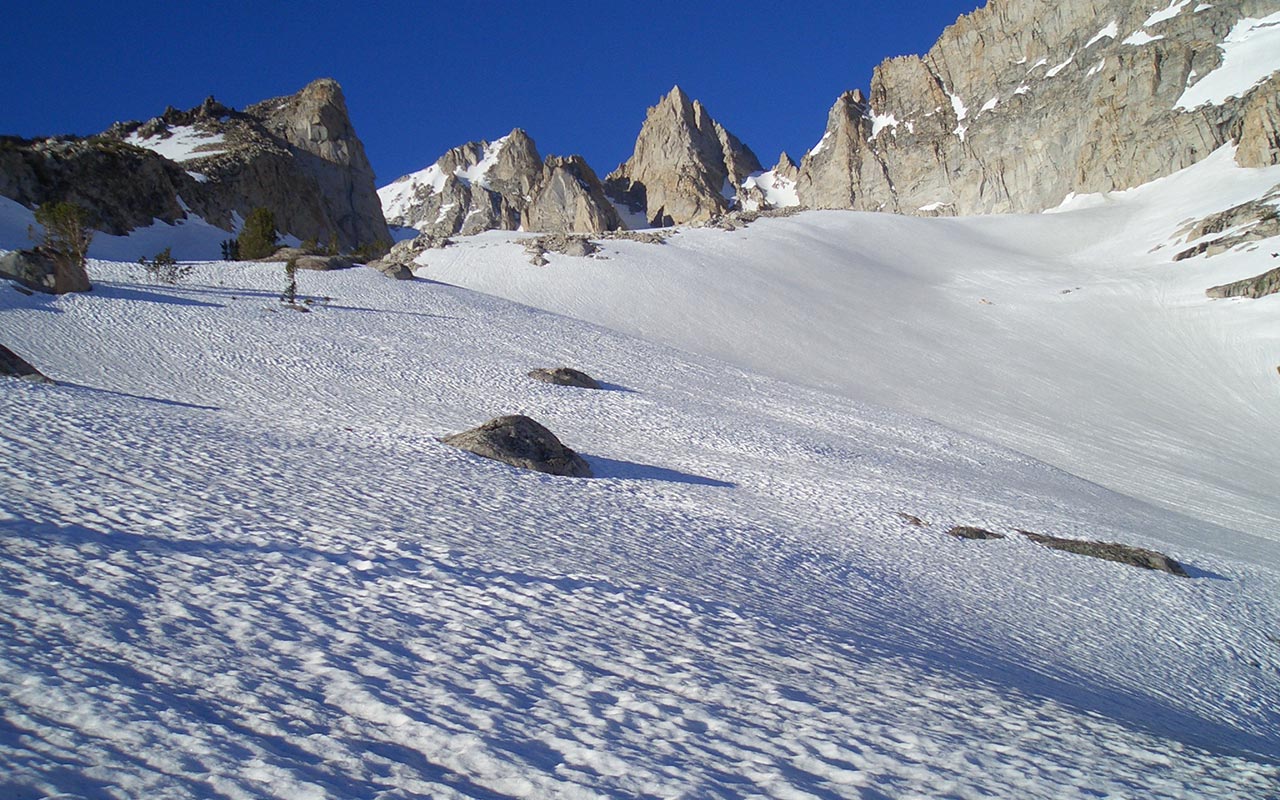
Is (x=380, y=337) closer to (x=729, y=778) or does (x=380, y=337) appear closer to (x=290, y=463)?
(x=290, y=463)

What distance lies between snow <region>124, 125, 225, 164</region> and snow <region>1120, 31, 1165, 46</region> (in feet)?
380

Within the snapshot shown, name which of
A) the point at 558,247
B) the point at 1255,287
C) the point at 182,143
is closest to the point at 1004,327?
the point at 1255,287

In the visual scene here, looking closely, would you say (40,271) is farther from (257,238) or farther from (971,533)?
(257,238)

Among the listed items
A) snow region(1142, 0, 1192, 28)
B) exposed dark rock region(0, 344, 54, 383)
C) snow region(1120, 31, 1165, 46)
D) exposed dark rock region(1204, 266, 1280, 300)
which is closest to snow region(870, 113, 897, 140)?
snow region(1120, 31, 1165, 46)

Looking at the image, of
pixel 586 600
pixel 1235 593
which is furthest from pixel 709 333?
pixel 586 600

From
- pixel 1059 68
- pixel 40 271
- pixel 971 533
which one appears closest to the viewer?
pixel 971 533

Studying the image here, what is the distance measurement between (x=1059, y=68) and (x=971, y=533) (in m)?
118

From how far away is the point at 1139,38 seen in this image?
305 feet

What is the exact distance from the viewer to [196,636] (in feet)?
13.9

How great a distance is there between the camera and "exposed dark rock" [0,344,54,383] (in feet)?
37.5

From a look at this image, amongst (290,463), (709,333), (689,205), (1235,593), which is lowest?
(1235,593)

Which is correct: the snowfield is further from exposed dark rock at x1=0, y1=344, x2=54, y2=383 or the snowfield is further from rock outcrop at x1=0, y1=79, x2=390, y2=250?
rock outcrop at x1=0, y1=79, x2=390, y2=250

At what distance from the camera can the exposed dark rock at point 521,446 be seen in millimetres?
12047

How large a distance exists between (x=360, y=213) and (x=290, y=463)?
293ft
